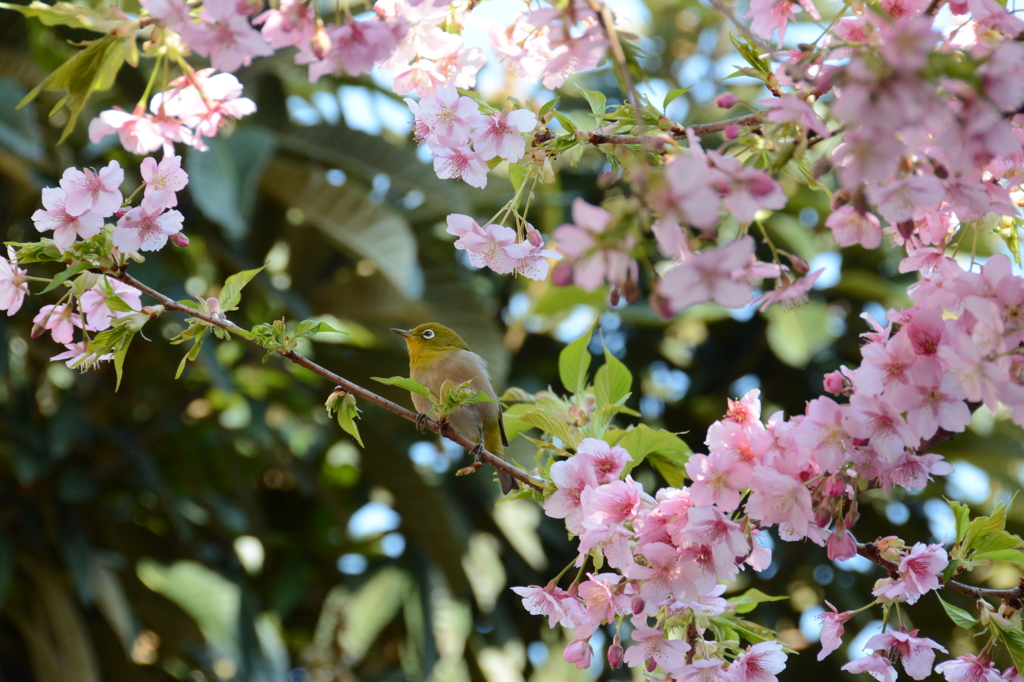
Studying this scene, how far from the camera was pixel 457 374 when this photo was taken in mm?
2102

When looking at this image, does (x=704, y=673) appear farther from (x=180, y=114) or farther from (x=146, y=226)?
(x=180, y=114)

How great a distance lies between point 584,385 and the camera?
4.99 feet

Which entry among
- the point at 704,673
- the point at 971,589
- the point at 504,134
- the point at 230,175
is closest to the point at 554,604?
the point at 704,673

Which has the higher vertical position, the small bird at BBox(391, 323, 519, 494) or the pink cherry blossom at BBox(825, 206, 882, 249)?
the pink cherry blossom at BBox(825, 206, 882, 249)

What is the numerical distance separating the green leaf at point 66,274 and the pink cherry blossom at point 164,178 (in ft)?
0.48

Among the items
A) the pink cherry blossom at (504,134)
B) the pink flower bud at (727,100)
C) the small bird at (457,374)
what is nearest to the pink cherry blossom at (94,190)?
Result: the pink cherry blossom at (504,134)

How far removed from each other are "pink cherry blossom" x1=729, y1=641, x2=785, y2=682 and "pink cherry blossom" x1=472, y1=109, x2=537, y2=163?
73 cm

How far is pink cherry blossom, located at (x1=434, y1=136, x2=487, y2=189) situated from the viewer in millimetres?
1166

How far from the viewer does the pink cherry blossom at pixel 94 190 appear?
3.38ft

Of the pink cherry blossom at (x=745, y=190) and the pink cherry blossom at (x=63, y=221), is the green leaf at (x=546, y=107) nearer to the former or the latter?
the pink cherry blossom at (x=745, y=190)

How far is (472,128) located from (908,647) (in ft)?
3.00

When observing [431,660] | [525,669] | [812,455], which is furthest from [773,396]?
[812,455]

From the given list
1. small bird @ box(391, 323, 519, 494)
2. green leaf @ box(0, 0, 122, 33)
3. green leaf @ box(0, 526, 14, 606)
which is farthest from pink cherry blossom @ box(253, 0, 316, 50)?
green leaf @ box(0, 526, 14, 606)

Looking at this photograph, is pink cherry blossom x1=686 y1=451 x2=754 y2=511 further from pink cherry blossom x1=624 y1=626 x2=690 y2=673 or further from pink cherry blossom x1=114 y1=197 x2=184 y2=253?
pink cherry blossom x1=114 y1=197 x2=184 y2=253
